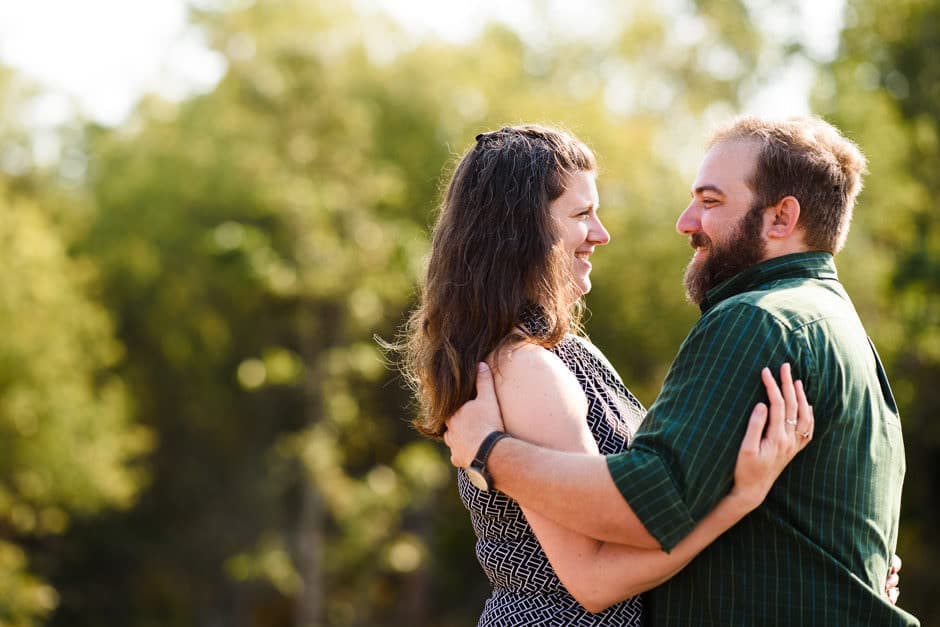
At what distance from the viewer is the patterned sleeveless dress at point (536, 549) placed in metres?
2.49

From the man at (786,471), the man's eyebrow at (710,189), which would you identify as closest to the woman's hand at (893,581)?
the man at (786,471)

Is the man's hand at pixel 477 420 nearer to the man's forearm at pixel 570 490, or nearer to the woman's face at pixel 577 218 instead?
the man's forearm at pixel 570 490

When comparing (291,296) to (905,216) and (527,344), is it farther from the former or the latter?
(527,344)

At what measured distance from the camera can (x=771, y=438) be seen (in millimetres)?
2199

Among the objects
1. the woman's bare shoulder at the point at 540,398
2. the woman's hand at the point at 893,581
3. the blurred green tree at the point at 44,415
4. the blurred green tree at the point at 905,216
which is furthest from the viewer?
the blurred green tree at the point at 44,415

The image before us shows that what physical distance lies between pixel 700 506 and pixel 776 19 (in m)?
22.9

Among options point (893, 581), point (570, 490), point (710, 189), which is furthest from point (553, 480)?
point (893, 581)

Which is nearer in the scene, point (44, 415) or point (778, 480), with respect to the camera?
point (778, 480)

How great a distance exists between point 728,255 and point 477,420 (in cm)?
68

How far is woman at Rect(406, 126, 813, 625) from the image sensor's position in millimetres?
2412

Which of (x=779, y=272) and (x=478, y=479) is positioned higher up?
(x=779, y=272)

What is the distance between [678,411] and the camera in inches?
87.6

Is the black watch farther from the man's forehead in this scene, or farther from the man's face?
the man's forehead

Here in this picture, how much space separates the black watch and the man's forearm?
0.02 m
